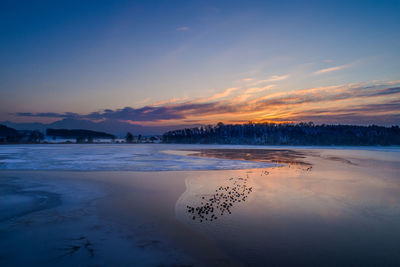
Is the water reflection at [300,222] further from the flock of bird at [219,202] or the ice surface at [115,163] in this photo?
the ice surface at [115,163]

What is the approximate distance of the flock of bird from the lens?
9320mm

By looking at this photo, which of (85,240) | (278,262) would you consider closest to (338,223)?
(278,262)

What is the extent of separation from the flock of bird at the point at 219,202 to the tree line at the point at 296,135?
374 feet

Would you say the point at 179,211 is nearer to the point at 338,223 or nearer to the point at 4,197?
the point at 338,223

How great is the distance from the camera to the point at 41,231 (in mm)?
7652

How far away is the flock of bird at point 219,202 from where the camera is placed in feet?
30.6

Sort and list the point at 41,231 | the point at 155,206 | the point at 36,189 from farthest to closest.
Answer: the point at 36,189, the point at 155,206, the point at 41,231

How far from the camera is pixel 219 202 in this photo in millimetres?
10961

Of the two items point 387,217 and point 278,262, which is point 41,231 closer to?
point 278,262

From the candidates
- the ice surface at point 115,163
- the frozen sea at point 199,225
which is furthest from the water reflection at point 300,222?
the ice surface at point 115,163

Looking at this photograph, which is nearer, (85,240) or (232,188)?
(85,240)

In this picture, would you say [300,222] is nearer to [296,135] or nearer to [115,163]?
[115,163]

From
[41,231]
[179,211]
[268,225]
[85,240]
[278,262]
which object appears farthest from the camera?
[179,211]

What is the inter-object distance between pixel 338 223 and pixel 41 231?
10.2 meters
